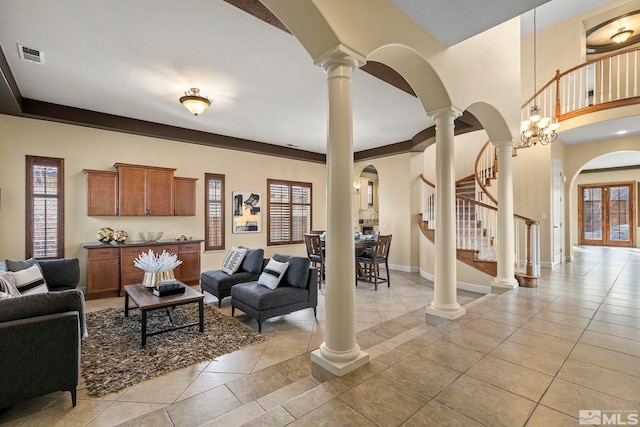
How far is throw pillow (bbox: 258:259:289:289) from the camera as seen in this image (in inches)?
155

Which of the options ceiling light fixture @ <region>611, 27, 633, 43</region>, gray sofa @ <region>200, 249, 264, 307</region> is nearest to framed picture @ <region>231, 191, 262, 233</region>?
gray sofa @ <region>200, 249, 264, 307</region>

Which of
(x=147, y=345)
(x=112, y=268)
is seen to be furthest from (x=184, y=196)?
(x=147, y=345)

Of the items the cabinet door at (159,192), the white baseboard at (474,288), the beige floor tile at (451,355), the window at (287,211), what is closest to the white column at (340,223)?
the beige floor tile at (451,355)

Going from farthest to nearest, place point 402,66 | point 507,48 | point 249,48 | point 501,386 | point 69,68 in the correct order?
point 507,48 → point 69,68 → point 249,48 → point 402,66 → point 501,386

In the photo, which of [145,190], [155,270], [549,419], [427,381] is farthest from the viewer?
[145,190]

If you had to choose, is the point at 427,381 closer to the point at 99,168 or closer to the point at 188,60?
the point at 188,60

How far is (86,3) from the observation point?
8.38ft

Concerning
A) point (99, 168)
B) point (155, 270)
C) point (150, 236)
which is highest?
point (99, 168)

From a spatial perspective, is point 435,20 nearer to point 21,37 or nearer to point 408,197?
point 21,37

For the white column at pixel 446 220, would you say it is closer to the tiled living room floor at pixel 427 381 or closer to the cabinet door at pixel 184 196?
the tiled living room floor at pixel 427 381

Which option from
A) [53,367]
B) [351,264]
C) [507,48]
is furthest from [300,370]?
[507,48]

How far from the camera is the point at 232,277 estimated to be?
15.2ft

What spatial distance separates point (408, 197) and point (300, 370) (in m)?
5.54

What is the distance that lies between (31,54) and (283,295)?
400 centimetres
